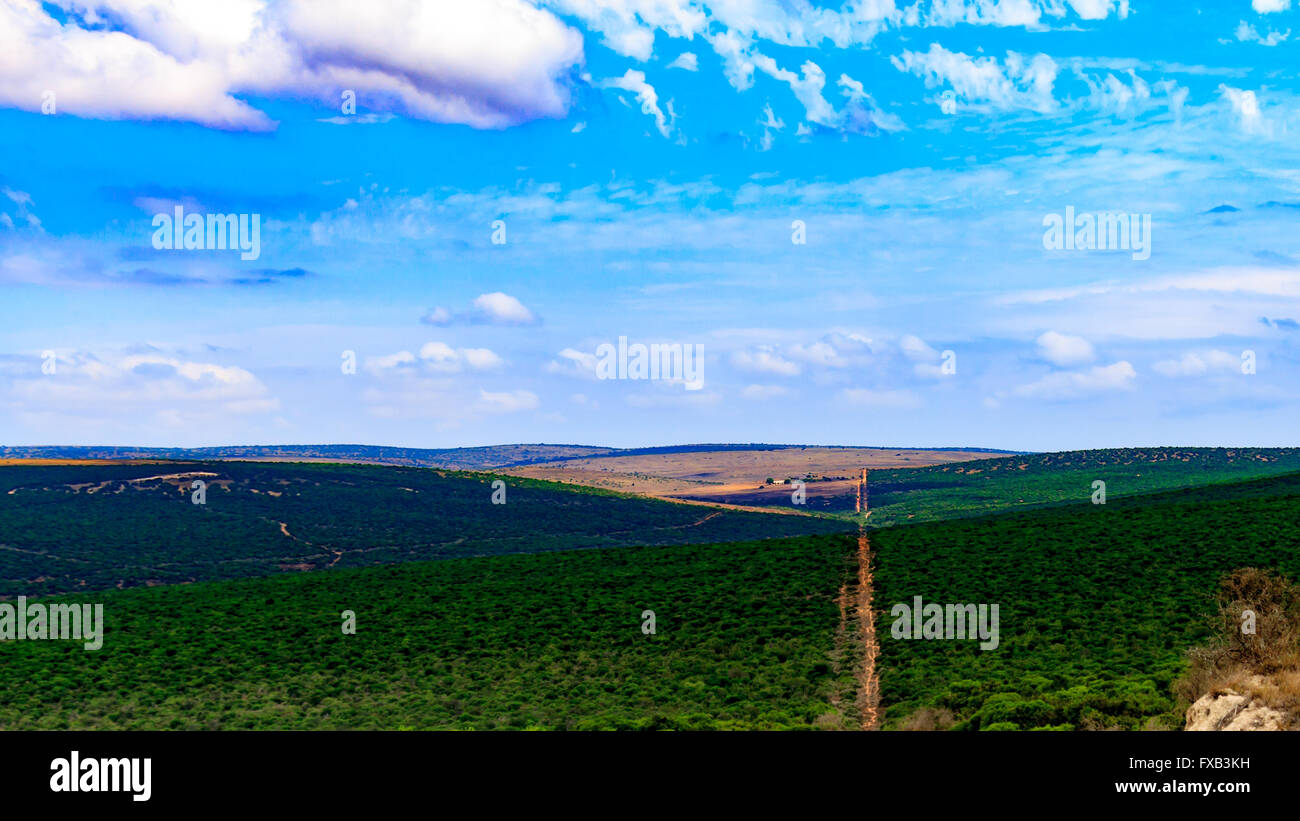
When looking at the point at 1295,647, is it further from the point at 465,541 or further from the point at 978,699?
the point at 465,541

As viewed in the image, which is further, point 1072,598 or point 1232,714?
point 1072,598

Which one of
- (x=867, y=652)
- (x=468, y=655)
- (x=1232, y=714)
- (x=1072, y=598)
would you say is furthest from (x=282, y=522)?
(x=1232, y=714)

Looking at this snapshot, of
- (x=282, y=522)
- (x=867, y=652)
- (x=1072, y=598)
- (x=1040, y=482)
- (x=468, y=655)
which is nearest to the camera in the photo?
(x=867, y=652)

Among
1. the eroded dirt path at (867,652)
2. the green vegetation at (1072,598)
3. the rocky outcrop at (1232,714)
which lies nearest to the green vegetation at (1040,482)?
the green vegetation at (1072,598)

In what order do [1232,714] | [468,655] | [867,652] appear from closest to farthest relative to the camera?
[1232,714], [867,652], [468,655]

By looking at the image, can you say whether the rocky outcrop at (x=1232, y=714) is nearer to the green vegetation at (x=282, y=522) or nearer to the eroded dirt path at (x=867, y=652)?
the eroded dirt path at (x=867, y=652)

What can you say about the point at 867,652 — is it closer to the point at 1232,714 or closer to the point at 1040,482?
the point at 1232,714

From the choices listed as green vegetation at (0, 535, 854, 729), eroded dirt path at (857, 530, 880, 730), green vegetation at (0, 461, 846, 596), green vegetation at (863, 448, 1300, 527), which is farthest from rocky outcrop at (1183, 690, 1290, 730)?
green vegetation at (863, 448, 1300, 527)
